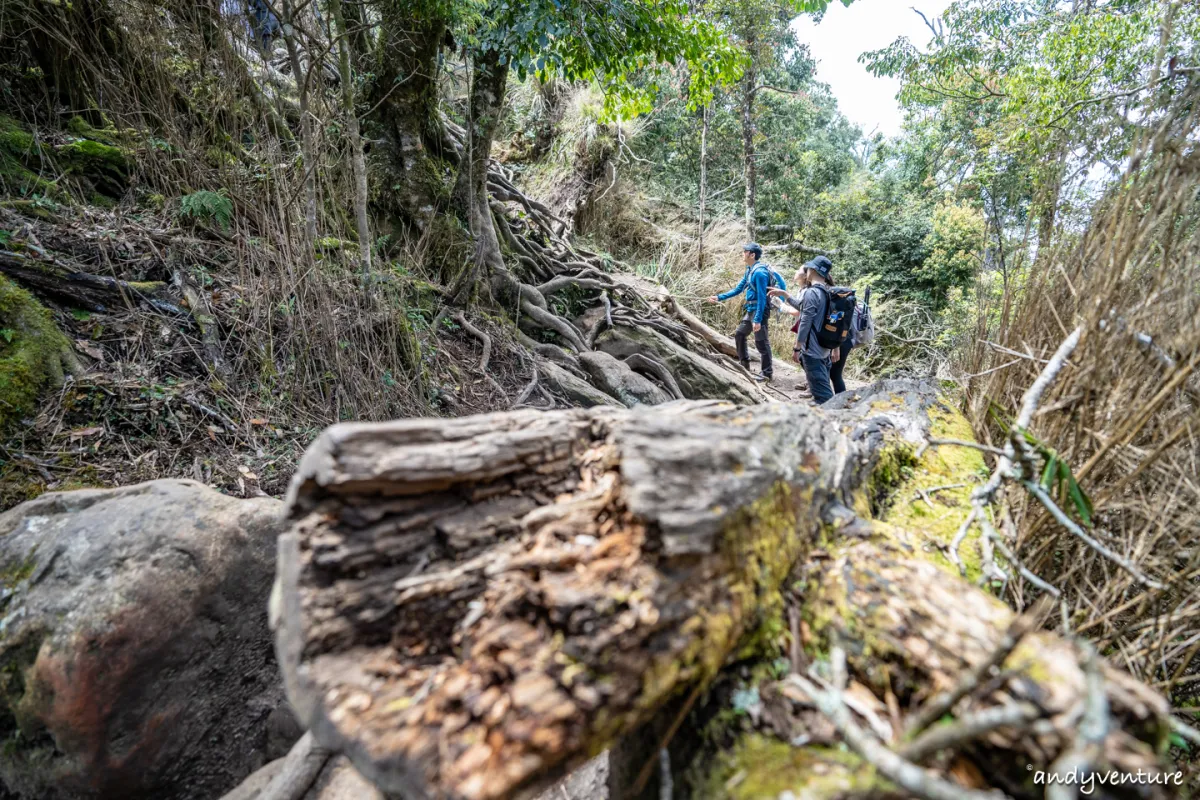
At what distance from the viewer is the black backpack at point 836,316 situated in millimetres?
4629

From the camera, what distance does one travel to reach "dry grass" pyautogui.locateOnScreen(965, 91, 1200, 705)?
4.84 ft

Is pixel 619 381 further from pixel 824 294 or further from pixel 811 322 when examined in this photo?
pixel 824 294

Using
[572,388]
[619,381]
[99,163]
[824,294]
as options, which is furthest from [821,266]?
[99,163]

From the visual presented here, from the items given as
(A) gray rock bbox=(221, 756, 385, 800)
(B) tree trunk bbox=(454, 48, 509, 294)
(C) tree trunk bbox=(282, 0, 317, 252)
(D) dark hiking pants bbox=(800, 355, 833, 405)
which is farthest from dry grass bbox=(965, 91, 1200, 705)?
(B) tree trunk bbox=(454, 48, 509, 294)

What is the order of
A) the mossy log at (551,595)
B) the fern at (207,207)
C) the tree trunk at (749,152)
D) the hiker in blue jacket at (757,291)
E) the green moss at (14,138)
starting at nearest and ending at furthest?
1. the mossy log at (551,595)
2. the green moss at (14,138)
3. the fern at (207,207)
4. the hiker in blue jacket at (757,291)
5. the tree trunk at (749,152)

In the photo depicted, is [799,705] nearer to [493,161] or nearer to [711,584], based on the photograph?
[711,584]

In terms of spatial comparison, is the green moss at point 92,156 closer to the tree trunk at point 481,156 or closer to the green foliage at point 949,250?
the tree trunk at point 481,156

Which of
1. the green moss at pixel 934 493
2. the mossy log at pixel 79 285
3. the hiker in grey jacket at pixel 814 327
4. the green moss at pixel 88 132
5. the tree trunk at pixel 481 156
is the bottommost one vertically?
the green moss at pixel 934 493

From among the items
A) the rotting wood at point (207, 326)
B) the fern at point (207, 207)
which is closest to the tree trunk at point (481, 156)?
the fern at point (207, 207)

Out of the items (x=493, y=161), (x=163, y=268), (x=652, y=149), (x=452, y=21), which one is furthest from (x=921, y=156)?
(x=163, y=268)

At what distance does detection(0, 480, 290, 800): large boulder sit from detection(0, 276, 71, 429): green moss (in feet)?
2.33

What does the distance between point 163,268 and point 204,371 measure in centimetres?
86

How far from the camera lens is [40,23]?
334cm

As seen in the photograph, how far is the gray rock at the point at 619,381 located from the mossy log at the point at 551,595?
445 centimetres
